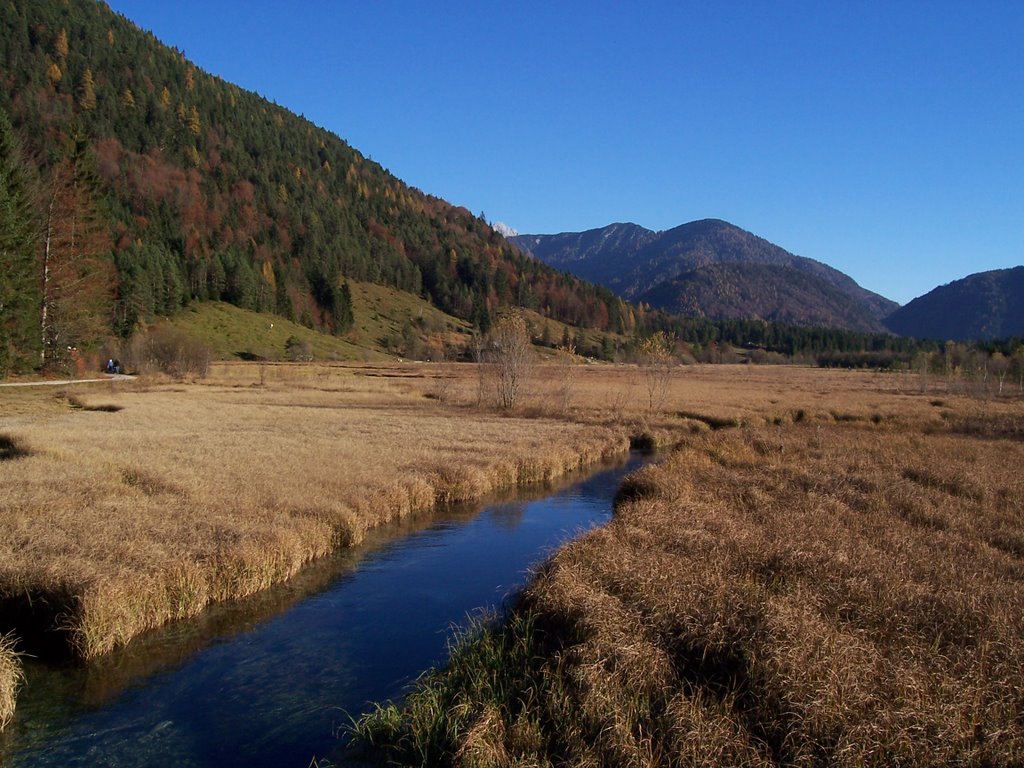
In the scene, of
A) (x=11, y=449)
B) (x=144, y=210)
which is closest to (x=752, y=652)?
(x=11, y=449)

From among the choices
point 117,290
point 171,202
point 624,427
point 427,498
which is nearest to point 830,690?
point 427,498

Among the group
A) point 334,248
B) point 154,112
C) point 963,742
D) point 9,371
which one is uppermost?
point 154,112

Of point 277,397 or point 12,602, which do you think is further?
point 277,397

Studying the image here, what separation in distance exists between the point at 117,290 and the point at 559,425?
257 ft

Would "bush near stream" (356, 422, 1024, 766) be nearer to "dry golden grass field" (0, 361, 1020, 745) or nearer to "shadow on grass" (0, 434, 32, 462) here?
"dry golden grass field" (0, 361, 1020, 745)

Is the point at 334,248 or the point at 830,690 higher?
the point at 334,248

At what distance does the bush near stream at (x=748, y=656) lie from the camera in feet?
23.3

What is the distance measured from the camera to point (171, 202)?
157m

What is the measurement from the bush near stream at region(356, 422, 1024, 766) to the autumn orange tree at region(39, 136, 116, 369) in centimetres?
5082

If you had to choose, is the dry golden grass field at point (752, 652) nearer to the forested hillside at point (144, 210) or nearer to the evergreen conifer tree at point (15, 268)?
the evergreen conifer tree at point (15, 268)

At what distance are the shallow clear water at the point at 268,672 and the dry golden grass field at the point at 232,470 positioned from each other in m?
0.71

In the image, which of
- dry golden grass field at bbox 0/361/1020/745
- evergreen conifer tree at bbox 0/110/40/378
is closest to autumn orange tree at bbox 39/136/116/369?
evergreen conifer tree at bbox 0/110/40/378

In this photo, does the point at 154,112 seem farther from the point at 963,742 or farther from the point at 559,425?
the point at 963,742

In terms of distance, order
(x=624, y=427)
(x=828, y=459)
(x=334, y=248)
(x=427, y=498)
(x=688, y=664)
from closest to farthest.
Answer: (x=688, y=664)
(x=427, y=498)
(x=828, y=459)
(x=624, y=427)
(x=334, y=248)
